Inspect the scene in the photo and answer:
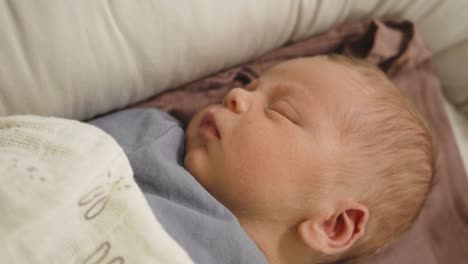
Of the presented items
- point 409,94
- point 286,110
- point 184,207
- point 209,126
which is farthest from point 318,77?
point 409,94

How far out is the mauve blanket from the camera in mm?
979

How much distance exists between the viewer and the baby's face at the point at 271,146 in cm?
74

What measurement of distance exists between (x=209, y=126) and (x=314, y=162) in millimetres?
172

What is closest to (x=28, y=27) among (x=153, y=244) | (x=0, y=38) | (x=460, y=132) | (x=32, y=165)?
(x=0, y=38)

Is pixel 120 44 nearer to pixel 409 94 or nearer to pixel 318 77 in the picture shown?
pixel 318 77

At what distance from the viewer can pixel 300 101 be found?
0.79m

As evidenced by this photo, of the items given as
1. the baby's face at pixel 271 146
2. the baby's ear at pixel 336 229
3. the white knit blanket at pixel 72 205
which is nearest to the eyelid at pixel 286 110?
the baby's face at pixel 271 146

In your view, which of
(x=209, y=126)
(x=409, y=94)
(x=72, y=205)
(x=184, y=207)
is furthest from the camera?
(x=409, y=94)

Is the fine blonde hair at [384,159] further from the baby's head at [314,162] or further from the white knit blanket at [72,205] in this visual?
the white knit blanket at [72,205]

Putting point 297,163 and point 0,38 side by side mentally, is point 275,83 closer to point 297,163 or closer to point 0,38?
point 297,163

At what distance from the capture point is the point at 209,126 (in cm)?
81

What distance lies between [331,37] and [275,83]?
0.28 meters

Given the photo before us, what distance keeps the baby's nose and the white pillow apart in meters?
0.11

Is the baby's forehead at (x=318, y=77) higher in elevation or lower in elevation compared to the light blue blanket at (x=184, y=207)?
higher
